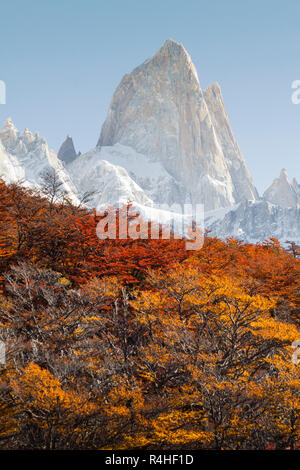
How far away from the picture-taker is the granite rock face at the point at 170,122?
151 meters

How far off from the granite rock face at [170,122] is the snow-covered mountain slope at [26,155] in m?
38.5

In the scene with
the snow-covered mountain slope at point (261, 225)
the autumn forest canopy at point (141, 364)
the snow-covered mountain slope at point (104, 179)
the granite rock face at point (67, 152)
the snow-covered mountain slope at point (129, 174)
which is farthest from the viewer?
the snow-covered mountain slope at point (261, 225)

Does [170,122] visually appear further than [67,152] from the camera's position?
No

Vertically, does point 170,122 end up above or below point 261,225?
above

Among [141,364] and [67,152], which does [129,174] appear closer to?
[67,152]

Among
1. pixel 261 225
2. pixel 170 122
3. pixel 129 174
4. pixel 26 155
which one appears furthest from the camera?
pixel 261 225

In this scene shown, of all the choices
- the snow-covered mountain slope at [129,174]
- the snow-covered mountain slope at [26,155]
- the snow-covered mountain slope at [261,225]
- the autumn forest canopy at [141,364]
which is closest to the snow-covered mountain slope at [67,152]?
the snow-covered mountain slope at [129,174]

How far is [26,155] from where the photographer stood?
130 m

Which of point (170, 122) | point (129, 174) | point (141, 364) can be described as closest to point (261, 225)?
point (170, 122)

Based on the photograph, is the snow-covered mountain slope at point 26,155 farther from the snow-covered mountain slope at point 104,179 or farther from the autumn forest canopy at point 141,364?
the autumn forest canopy at point 141,364

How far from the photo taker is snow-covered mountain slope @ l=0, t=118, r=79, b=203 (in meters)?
120

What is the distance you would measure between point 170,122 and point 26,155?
63.6 meters

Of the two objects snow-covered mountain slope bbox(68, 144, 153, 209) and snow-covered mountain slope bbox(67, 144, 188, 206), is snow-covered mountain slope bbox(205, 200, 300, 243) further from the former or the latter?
snow-covered mountain slope bbox(68, 144, 153, 209)
